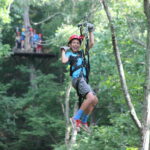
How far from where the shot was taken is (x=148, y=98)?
5234 millimetres

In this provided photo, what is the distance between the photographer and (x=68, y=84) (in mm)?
14594

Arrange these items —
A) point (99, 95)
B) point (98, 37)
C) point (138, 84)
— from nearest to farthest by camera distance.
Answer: point (138, 84)
point (98, 37)
point (99, 95)

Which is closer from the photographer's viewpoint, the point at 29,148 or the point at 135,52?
the point at 135,52

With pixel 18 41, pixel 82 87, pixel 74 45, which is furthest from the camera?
pixel 18 41

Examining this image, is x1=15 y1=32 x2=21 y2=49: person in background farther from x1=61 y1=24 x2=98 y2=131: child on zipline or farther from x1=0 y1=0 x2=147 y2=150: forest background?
x1=61 y1=24 x2=98 y2=131: child on zipline

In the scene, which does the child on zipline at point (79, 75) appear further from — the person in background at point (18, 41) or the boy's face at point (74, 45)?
the person in background at point (18, 41)

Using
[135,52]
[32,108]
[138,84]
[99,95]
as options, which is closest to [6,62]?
[32,108]

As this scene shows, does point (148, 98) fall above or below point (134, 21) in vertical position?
below

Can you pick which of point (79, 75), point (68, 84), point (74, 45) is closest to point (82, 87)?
point (79, 75)

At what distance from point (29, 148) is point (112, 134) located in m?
10.9

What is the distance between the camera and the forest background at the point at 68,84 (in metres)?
8.96

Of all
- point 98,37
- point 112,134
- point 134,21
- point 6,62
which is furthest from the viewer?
point 6,62

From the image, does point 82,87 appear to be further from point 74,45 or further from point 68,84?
point 68,84

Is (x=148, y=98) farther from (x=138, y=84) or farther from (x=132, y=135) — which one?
(x=132, y=135)
